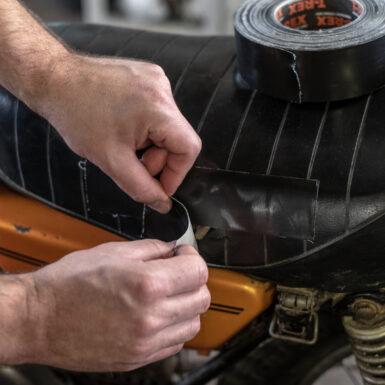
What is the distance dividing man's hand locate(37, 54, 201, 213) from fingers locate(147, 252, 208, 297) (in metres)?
0.11

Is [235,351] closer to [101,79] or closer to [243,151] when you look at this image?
[243,151]

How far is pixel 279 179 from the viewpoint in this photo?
0.68 m

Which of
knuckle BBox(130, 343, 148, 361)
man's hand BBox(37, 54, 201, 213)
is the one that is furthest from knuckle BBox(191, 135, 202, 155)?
knuckle BBox(130, 343, 148, 361)

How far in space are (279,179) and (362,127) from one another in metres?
0.11

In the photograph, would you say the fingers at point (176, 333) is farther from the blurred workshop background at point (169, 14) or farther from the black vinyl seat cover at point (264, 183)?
the blurred workshop background at point (169, 14)

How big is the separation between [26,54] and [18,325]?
1.14 ft

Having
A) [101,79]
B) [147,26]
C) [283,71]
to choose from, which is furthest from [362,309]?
[147,26]

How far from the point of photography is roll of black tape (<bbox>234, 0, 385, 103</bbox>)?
69 centimetres

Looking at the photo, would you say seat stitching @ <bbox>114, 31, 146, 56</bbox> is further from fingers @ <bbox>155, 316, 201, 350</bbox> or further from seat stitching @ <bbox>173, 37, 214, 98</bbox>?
fingers @ <bbox>155, 316, 201, 350</bbox>

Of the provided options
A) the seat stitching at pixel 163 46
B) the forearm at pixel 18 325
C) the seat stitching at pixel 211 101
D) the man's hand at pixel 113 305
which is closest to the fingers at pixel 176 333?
the man's hand at pixel 113 305

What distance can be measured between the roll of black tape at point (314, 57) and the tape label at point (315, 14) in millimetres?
30

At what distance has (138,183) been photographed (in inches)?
26.7

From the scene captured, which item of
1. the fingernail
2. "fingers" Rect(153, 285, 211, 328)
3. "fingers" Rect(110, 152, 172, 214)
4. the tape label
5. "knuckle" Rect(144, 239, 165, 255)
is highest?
the tape label

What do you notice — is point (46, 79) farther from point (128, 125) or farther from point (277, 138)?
point (277, 138)
